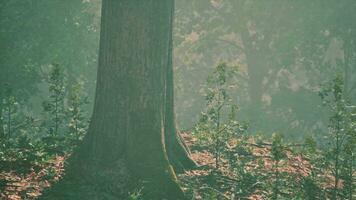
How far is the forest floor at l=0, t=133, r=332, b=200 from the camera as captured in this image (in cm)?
712

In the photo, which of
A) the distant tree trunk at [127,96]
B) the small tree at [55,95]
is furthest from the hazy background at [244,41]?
the distant tree trunk at [127,96]

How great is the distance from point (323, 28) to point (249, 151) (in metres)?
16.5

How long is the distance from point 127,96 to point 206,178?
1.90 m

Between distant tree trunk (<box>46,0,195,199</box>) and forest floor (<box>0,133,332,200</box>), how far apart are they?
1.61ft

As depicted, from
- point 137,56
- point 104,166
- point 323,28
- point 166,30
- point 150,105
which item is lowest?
point 104,166

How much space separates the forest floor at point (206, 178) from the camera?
712 cm

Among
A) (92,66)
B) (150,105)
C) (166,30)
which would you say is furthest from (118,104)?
(92,66)

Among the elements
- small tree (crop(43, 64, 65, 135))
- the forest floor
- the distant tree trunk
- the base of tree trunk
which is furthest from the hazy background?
the base of tree trunk

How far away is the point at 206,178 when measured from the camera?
846 centimetres

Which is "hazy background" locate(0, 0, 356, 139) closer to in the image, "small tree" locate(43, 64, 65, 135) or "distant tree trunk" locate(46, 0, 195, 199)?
"small tree" locate(43, 64, 65, 135)

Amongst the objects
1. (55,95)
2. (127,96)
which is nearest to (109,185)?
(127,96)

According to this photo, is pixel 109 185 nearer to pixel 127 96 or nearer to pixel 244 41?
pixel 127 96

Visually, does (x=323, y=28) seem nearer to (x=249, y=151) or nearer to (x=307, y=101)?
(x=307, y=101)

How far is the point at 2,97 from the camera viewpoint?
16703 millimetres
